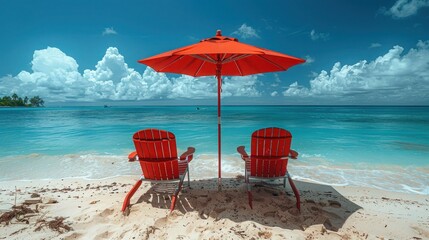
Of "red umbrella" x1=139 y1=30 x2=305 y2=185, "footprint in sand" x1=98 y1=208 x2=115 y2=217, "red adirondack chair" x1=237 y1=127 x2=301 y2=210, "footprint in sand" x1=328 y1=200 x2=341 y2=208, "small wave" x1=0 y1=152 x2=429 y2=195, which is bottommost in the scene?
"small wave" x1=0 y1=152 x2=429 y2=195

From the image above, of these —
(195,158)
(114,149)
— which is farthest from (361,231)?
(114,149)

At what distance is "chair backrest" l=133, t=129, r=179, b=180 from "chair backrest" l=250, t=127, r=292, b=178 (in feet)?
4.53

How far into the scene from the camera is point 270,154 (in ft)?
12.3

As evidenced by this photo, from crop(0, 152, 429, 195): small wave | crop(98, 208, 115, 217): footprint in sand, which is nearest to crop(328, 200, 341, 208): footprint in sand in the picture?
crop(0, 152, 429, 195): small wave

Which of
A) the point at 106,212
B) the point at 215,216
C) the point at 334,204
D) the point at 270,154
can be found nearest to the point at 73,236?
the point at 106,212

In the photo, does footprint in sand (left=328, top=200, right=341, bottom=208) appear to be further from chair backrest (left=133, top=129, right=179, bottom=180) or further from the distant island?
the distant island

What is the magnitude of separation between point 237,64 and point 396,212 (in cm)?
385

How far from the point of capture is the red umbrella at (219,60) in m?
2.95

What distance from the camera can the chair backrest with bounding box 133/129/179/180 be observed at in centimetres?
354

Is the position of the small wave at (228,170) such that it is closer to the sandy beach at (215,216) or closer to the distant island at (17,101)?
the sandy beach at (215,216)

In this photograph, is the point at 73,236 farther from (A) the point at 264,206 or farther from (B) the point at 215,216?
(A) the point at 264,206

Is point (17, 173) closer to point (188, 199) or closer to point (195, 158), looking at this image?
point (195, 158)

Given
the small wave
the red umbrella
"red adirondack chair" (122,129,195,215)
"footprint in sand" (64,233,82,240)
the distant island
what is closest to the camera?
"footprint in sand" (64,233,82,240)

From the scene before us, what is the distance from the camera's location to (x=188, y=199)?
3688 millimetres
